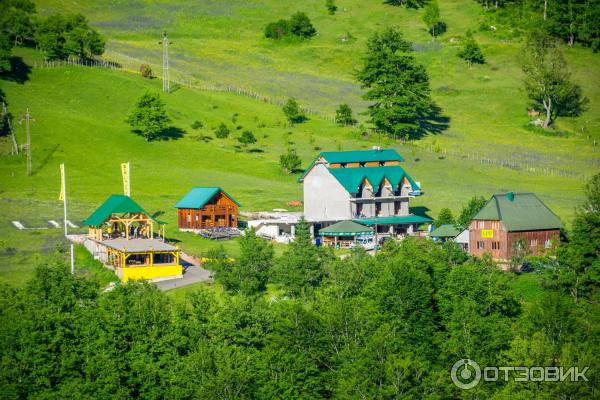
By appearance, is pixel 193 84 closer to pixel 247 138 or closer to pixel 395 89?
pixel 395 89

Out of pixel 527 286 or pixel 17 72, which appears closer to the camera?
pixel 527 286

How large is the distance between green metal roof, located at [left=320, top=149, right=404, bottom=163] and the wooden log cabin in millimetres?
11924

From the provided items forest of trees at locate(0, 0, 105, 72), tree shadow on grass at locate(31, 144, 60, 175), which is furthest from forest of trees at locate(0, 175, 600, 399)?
forest of trees at locate(0, 0, 105, 72)

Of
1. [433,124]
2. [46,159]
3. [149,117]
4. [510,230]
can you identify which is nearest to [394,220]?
[510,230]

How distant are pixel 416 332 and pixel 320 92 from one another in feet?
382

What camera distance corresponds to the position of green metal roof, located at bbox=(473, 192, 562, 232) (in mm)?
99312

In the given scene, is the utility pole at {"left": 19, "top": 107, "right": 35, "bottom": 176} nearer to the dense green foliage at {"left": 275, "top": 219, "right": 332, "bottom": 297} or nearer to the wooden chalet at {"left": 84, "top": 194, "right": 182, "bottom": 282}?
the wooden chalet at {"left": 84, "top": 194, "right": 182, "bottom": 282}

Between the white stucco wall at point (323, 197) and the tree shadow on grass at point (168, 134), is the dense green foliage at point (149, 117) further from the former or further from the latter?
the white stucco wall at point (323, 197)

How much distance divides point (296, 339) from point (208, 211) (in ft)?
153

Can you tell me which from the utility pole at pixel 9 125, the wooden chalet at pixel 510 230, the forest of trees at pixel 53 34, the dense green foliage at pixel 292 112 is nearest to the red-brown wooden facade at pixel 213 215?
the wooden chalet at pixel 510 230

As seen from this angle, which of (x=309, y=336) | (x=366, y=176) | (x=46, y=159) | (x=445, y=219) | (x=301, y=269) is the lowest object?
(x=309, y=336)

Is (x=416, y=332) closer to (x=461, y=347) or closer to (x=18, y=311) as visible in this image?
(x=461, y=347)

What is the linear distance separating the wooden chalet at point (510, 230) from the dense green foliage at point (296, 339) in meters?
17.8

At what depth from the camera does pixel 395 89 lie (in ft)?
541
